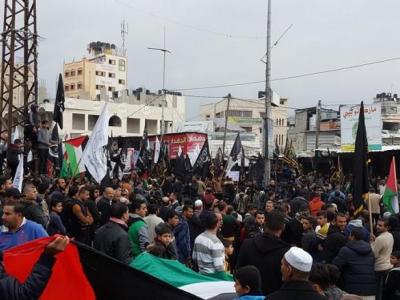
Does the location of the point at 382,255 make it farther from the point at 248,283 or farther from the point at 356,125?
the point at 356,125

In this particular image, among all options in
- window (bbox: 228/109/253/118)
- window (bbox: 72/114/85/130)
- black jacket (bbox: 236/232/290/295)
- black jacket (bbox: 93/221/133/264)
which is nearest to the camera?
black jacket (bbox: 236/232/290/295)

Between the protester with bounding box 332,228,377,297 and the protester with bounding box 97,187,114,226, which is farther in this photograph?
the protester with bounding box 97,187,114,226

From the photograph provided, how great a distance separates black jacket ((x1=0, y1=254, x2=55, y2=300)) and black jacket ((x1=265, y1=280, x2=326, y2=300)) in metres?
1.47

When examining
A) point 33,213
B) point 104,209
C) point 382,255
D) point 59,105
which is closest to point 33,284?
point 33,213

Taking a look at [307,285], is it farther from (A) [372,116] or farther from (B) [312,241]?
(A) [372,116]

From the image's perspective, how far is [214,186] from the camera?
19766mm

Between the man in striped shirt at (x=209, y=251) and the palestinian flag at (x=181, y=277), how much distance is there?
39 cm

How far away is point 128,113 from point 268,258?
65.8m

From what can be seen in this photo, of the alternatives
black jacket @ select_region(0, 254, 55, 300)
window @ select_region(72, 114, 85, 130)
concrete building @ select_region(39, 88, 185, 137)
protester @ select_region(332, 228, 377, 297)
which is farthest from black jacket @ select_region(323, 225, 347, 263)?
window @ select_region(72, 114, 85, 130)

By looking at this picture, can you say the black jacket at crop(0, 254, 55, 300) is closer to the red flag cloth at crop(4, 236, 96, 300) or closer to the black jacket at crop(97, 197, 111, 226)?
the red flag cloth at crop(4, 236, 96, 300)

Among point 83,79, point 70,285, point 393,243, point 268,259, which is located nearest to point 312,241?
point 393,243

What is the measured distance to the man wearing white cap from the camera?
147 inches

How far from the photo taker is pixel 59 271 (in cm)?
394

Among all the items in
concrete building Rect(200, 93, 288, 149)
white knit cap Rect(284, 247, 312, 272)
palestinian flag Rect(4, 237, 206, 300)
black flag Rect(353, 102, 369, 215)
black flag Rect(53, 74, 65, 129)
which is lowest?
palestinian flag Rect(4, 237, 206, 300)
